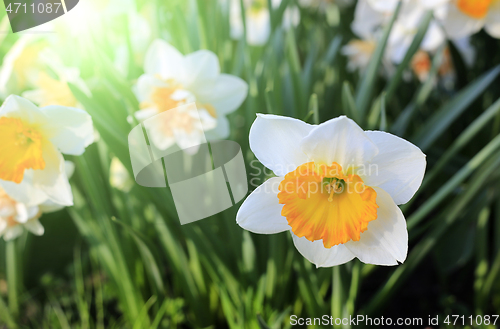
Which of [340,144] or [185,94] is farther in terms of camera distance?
[185,94]

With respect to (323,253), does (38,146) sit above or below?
above

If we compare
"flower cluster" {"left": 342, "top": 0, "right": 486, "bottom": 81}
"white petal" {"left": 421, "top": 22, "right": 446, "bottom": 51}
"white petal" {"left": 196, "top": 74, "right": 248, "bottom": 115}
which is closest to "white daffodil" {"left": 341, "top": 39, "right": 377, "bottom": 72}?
"flower cluster" {"left": 342, "top": 0, "right": 486, "bottom": 81}

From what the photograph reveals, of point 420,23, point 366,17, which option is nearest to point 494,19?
point 420,23

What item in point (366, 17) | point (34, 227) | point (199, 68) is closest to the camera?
point (34, 227)

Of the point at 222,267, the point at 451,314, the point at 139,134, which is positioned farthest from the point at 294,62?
the point at 451,314

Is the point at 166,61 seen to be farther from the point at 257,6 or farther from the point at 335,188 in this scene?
the point at 257,6

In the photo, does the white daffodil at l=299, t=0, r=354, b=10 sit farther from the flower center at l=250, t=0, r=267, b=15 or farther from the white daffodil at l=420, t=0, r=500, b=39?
the white daffodil at l=420, t=0, r=500, b=39
